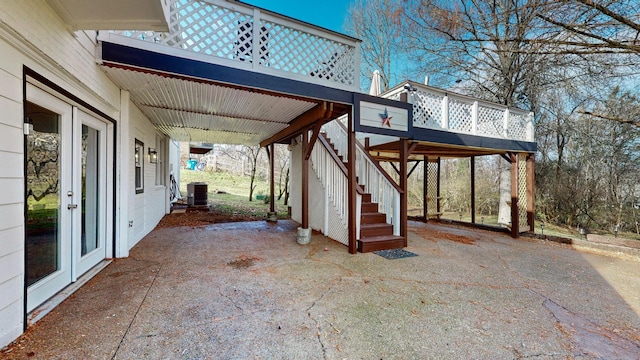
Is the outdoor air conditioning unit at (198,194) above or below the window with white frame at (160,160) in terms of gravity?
below

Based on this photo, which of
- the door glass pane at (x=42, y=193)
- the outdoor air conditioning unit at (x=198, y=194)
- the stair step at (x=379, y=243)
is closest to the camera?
the door glass pane at (x=42, y=193)

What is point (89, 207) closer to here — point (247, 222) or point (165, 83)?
point (165, 83)

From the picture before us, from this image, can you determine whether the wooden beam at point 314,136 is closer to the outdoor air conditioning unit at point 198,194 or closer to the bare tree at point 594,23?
the bare tree at point 594,23

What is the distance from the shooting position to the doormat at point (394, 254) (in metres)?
4.39

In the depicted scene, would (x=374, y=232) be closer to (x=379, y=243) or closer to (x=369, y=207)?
(x=379, y=243)

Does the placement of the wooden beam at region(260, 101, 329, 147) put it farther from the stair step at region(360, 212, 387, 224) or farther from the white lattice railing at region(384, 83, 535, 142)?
the stair step at region(360, 212, 387, 224)

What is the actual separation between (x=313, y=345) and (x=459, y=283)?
224 centimetres

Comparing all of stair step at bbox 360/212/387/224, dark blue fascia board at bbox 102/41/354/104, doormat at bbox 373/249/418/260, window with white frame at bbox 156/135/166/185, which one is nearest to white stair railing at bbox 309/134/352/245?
stair step at bbox 360/212/387/224

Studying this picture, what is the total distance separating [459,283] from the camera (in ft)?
10.9

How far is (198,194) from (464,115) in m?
9.08

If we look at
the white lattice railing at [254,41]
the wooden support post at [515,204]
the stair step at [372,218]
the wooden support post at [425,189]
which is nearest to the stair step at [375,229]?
the stair step at [372,218]

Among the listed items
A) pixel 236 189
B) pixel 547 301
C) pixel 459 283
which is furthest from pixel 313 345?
pixel 236 189

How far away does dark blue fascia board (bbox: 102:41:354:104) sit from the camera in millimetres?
3072

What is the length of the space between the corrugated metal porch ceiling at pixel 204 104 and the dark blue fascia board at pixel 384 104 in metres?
0.72
